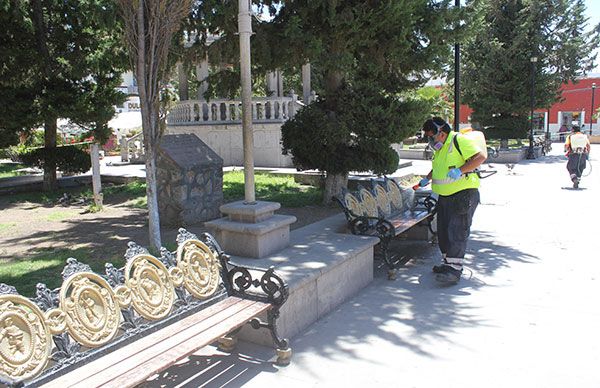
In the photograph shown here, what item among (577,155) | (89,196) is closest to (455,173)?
(577,155)

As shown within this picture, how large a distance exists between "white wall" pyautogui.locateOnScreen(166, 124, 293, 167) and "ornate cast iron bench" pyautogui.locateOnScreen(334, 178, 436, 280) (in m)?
9.28

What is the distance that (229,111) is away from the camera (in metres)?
18.1

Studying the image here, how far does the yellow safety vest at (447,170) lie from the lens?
5.87 metres

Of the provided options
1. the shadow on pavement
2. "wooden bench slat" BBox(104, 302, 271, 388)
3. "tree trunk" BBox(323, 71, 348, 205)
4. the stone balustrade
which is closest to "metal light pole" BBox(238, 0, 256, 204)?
"wooden bench slat" BBox(104, 302, 271, 388)

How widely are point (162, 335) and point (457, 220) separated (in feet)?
12.2

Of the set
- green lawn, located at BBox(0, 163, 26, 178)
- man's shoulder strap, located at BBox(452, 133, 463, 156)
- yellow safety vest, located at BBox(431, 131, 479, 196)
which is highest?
man's shoulder strap, located at BBox(452, 133, 463, 156)

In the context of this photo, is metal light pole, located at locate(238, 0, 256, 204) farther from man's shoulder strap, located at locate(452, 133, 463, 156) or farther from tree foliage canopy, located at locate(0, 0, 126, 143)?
tree foliage canopy, located at locate(0, 0, 126, 143)

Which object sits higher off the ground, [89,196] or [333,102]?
[333,102]

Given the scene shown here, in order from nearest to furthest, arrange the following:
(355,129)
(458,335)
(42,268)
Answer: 1. (458,335)
2. (42,268)
3. (355,129)

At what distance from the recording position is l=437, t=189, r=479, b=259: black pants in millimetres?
5848

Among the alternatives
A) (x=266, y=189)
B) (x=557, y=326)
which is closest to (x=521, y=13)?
(x=266, y=189)

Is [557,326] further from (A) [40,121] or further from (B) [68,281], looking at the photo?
(A) [40,121]

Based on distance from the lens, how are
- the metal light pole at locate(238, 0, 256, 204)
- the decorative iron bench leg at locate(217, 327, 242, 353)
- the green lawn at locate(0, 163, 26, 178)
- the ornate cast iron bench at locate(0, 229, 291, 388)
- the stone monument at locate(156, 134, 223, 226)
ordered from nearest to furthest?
the ornate cast iron bench at locate(0, 229, 291, 388), the decorative iron bench leg at locate(217, 327, 242, 353), the metal light pole at locate(238, 0, 256, 204), the stone monument at locate(156, 134, 223, 226), the green lawn at locate(0, 163, 26, 178)

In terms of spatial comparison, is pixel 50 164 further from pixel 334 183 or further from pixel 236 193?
pixel 334 183
